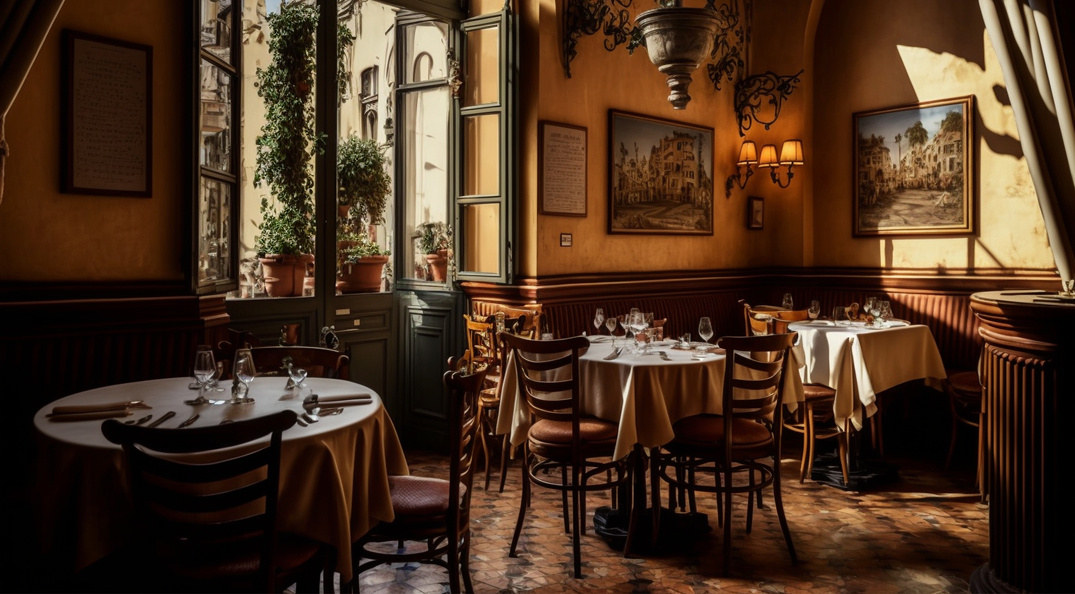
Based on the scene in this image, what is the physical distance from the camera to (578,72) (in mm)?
5828

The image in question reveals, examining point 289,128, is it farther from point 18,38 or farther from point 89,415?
point 89,415

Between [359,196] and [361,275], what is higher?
[359,196]

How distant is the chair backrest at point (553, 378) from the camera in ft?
11.5

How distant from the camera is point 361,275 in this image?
579 cm

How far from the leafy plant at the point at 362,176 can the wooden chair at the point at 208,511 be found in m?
3.78

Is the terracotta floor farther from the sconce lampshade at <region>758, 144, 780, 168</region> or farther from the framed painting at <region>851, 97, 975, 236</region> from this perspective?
the sconce lampshade at <region>758, 144, 780, 168</region>

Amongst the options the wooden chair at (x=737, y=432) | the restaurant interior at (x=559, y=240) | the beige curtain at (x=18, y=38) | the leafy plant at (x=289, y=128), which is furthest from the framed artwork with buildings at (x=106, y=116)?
the wooden chair at (x=737, y=432)

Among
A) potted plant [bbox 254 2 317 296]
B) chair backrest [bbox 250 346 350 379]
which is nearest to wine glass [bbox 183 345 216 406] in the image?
chair backrest [bbox 250 346 350 379]

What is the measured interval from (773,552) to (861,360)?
5.24 ft

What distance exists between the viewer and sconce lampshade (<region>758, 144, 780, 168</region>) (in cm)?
702

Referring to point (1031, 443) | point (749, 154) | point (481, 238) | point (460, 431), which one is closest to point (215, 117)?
point (481, 238)

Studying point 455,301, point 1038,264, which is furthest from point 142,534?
point 1038,264

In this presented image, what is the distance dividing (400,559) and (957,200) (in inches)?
219

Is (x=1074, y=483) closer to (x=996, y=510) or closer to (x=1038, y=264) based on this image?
(x=996, y=510)
